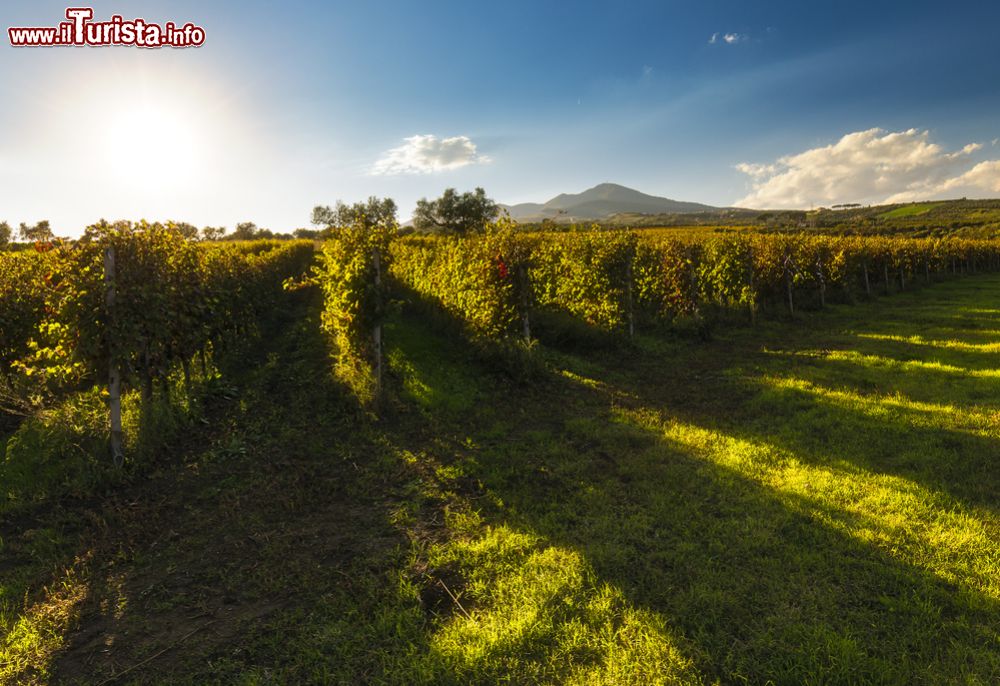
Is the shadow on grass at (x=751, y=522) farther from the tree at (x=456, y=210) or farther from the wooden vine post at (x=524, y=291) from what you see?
the tree at (x=456, y=210)

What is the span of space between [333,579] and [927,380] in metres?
13.8

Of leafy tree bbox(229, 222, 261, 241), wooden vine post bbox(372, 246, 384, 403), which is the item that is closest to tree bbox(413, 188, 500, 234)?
leafy tree bbox(229, 222, 261, 241)

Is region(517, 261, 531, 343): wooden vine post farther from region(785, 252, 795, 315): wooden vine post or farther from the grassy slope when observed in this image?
region(785, 252, 795, 315): wooden vine post

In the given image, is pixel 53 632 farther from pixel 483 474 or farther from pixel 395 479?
pixel 483 474

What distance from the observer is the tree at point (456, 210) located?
70750mm

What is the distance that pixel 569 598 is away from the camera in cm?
443

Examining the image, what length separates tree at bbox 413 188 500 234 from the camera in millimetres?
70750

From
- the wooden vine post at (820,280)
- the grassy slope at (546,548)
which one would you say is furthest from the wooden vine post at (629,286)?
the wooden vine post at (820,280)

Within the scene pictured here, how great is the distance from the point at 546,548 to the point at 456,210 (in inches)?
2761

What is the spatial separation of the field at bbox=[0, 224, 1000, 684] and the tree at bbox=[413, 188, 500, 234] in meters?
63.1

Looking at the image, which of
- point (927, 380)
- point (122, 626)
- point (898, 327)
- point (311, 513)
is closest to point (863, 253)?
point (898, 327)

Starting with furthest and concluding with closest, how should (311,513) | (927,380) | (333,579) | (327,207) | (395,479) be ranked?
(327,207)
(927,380)
(395,479)
(311,513)
(333,579)

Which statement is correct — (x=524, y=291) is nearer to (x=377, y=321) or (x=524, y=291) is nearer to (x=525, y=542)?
(x=377, y=321)

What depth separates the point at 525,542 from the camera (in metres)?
5.40
